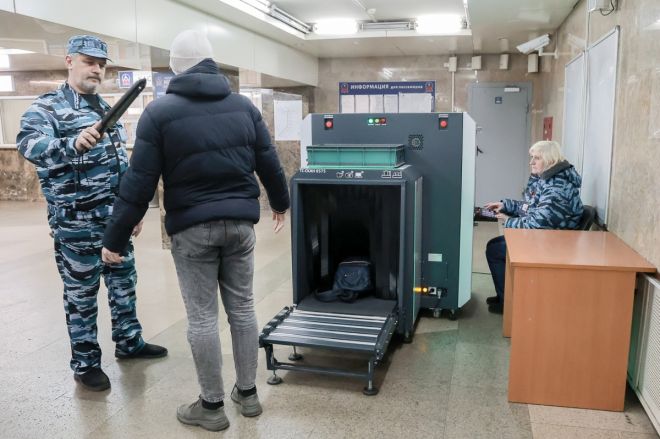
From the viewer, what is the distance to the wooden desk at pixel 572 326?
2430 millimetres

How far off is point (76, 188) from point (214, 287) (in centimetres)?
87

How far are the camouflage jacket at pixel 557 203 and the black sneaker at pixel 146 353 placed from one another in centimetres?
219

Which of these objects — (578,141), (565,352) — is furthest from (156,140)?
(578,141)

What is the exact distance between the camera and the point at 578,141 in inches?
170

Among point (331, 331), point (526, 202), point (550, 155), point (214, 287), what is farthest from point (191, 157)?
point (526, 202)

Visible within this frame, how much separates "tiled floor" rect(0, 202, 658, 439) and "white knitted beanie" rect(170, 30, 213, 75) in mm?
1510

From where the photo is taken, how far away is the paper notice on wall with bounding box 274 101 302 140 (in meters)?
7.94

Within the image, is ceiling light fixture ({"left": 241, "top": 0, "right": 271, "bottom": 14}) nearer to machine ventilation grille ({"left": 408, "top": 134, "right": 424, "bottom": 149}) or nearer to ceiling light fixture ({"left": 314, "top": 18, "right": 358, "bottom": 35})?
ceiling light fixture ({"left": 314, "top": 18, "right": 358, "bottom": 35})

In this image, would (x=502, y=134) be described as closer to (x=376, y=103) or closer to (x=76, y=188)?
(x=376, y=103)

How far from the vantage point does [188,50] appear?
220 cm

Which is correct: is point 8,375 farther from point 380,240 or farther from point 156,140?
point 380,240

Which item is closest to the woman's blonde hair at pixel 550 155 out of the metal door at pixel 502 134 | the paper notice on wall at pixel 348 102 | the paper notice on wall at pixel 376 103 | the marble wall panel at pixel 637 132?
the marble wall panel at pixel 637 132

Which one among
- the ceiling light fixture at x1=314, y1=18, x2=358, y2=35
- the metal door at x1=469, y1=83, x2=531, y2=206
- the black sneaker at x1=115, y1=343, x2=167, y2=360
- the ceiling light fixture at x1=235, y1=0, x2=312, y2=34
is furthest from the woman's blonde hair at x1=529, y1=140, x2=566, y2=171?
the metal door at x1=469, y1=83, x2=531, y2=206

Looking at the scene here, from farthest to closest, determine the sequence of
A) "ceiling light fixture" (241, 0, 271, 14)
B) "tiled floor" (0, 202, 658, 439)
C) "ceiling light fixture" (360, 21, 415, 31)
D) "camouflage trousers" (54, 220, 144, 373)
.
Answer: "ceiling light fixture" (360, 21, 415, 31)
"ceiling light fixture" (241, 0, 271, 14)
"camouflage trousers" (54, 220, 144, 373)
"tiled floor" (0, 202, 658, 439)
